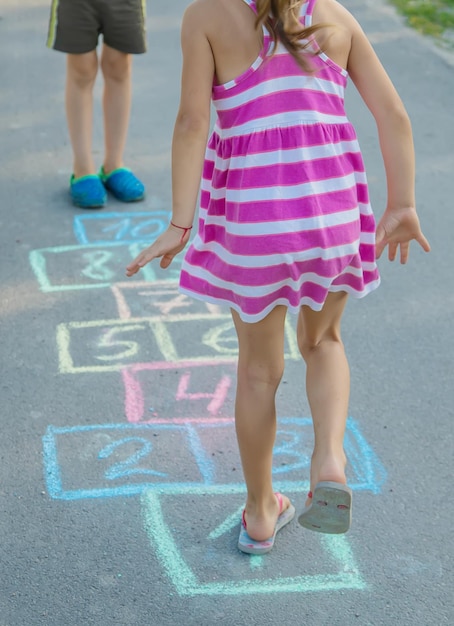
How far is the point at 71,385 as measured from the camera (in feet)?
11.1

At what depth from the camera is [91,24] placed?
15.0 ft

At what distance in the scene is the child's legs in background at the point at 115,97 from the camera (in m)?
4.71

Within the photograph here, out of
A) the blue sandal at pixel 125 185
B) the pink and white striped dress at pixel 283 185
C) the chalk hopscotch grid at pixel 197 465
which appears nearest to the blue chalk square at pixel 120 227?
the blue sandal at pixel 125 185

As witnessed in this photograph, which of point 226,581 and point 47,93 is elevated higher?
point 226,581

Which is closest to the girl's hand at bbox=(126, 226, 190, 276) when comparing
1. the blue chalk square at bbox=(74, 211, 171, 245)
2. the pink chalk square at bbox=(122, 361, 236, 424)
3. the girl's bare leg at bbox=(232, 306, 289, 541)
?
the girl's bare leg at bbox=(232, 306, 289, 541)

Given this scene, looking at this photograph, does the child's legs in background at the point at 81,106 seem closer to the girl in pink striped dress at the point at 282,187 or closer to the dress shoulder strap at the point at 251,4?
the girl in pink striped dress at the point at 282,187

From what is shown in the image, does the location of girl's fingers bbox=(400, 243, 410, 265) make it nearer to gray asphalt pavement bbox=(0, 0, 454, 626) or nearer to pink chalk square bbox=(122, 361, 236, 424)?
gray asphalt pavement bbox=(0, 0, 454, 626)

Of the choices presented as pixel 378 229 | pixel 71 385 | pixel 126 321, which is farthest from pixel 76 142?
pixel 378 229

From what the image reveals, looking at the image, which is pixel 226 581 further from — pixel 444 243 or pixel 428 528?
pixel 444 243

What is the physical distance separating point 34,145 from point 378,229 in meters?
3.58

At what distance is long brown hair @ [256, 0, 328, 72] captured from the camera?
2.12m

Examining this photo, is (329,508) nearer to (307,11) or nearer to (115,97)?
(307,11)

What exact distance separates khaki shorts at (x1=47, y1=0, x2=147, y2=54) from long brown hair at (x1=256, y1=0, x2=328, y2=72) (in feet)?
8.54

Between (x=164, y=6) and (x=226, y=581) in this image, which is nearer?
(x=226, y=581)
